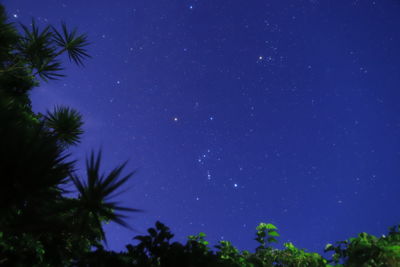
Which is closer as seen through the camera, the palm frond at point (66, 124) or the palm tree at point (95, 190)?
the palm tree at point (95, 190)

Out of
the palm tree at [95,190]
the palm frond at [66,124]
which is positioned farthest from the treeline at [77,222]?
the palm frond at [66,124]

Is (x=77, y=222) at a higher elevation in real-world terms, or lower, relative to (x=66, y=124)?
lower

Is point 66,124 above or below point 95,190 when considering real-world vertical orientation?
above

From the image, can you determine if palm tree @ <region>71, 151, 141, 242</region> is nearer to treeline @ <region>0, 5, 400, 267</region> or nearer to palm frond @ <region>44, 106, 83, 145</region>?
treeline @ <region>0, 5, 400, 267</region>

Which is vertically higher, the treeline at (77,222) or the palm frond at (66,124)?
the palm frond at (66,124)

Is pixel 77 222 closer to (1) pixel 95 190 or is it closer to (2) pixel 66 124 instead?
(1) pixel 95 190

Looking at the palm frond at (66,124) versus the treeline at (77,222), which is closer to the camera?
the treeline at (77,222)

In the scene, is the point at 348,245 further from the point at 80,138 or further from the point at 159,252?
the point at 80,138

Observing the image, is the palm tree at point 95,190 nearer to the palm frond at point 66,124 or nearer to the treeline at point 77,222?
the treeline at point 77,222

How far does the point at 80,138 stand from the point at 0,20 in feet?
9.12

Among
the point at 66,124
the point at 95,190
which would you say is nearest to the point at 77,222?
the point at 95,190

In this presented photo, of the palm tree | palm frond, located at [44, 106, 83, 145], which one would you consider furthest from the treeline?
palm frond, located at [44, 106, 83, 145]

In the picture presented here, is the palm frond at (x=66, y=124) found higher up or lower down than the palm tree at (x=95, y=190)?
higher up

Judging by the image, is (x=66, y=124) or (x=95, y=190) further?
(x=66, y=124)
